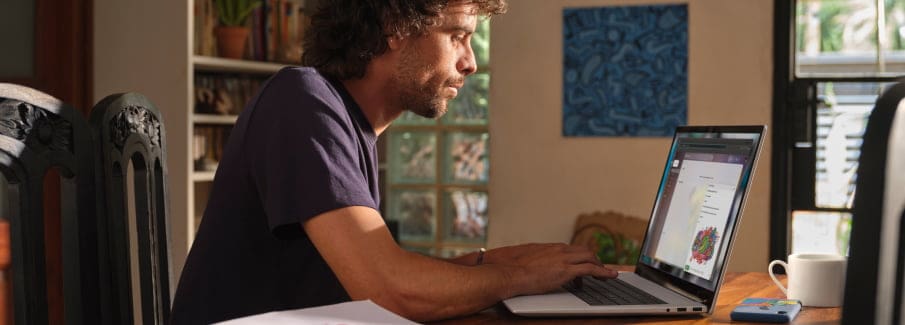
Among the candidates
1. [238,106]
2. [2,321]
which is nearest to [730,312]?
[2,321]

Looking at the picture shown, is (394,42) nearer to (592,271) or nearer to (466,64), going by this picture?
(466,64)

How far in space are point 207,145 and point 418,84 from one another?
2840 mm

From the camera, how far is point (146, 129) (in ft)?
4.96

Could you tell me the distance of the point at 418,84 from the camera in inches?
69.3

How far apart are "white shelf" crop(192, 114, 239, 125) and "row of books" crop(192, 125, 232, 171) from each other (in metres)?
0.04

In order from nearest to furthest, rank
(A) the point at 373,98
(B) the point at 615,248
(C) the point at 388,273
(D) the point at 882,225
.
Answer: (D) the point at 882,225, (C) the point at 388,273, (A) the point at 373,98, (B) the point at 615,248

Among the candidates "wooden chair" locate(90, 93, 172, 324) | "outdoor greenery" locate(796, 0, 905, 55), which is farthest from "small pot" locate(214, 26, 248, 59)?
"wooden chair" locate(90, 93, 172, 324)

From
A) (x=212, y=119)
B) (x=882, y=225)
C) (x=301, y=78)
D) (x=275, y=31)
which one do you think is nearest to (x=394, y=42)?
(x=301, y=78)

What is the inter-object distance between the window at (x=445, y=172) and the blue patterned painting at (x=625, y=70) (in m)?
0.51

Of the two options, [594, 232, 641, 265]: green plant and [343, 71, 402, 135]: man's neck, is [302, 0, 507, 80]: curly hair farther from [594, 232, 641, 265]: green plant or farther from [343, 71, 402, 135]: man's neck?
[594, 232, 641, 265]: green plant

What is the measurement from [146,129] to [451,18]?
0.55 metres

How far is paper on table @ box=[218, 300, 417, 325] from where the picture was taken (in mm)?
1062

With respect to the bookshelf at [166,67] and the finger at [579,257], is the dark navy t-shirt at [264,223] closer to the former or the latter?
the finger at [579,257]

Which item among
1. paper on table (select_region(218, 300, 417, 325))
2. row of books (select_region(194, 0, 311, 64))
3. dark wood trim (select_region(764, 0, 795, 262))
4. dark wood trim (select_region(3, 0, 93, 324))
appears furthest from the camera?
row of books (select_region(194, 0, 311, 64))
